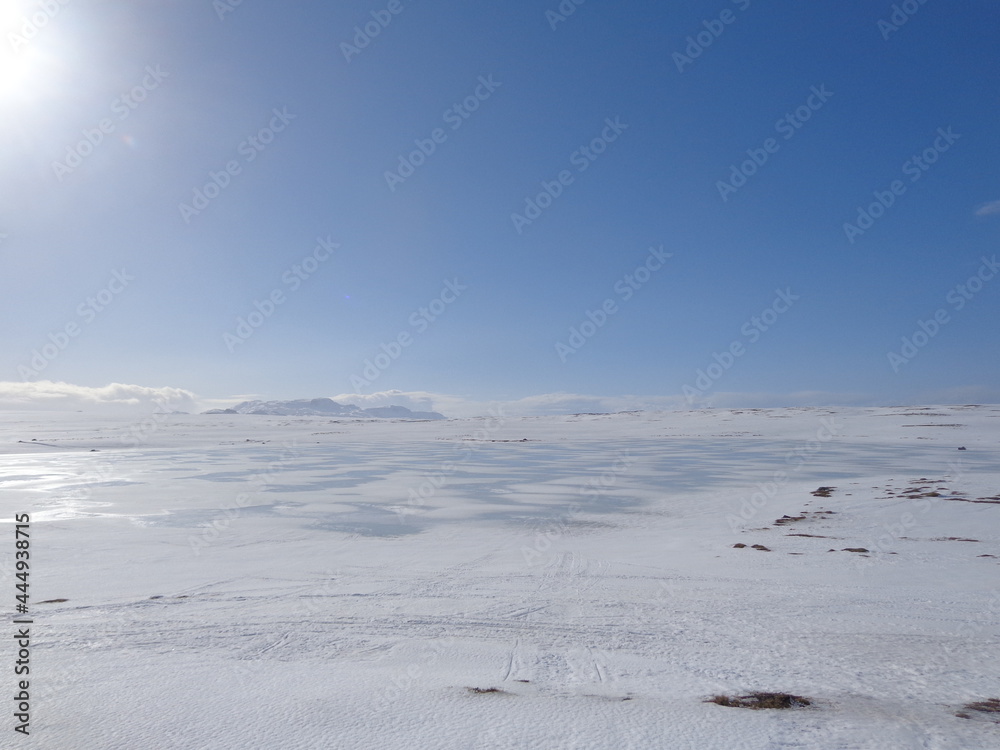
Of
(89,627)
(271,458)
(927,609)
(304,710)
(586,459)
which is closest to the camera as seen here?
(304,710)

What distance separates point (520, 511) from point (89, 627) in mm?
8895

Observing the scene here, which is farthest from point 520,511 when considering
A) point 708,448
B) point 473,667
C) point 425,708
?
point 708,448

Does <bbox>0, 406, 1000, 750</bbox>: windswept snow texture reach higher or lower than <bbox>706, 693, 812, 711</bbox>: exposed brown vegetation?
higher

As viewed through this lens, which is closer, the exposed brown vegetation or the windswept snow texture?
the windswept snow texture

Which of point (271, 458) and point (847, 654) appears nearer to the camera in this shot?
point (847, 654)

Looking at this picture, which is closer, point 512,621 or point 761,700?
point 761,700

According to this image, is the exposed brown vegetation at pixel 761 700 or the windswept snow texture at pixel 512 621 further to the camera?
the exposed brown vegetation at pixel 761 700

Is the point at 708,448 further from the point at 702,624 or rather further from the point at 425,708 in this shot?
the point at 425,708

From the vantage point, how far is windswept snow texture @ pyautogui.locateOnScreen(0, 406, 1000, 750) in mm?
3688

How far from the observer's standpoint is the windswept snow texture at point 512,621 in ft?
12.1

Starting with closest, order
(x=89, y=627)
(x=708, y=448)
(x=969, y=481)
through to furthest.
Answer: (x=89, y=627)
(x=969, y=481)
(x=708, y=448)

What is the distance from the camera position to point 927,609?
5992mm

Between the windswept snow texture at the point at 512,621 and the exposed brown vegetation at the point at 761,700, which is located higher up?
the windswept snow texture at the point at 512,621

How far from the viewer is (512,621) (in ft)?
18.9
